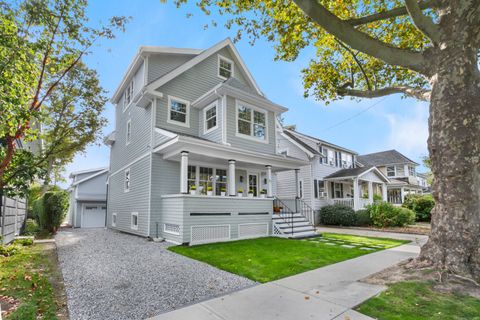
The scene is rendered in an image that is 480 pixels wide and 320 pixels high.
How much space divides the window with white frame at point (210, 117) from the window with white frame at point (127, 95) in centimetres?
499

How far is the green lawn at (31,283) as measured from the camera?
364 cm

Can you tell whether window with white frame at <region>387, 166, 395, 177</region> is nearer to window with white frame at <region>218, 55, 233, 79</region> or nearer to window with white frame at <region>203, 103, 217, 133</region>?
window with white frame at <region>218, 55, 233, 79</region>

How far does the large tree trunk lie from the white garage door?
23506 millimetres

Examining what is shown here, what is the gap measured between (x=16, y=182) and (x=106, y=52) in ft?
15.1

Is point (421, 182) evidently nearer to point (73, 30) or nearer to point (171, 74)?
point (171, 74)

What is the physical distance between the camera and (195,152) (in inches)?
389

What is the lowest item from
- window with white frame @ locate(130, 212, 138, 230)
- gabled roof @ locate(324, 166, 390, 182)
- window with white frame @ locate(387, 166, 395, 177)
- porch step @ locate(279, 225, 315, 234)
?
porch step @ locate(279, 225, 315, 234)

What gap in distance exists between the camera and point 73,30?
280 inches

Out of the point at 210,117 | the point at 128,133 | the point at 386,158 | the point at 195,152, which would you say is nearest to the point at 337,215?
the point at 210,117

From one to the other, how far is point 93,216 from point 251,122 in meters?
17.5

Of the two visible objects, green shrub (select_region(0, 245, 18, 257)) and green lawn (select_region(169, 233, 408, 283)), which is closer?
green lawn (select_region(169, 233, 408, 283))

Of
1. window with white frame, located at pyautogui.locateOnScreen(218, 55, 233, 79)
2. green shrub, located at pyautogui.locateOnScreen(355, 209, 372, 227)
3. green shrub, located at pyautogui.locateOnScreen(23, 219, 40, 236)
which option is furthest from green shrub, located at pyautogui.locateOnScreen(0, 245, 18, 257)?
green shrub, located at pyautogui.locateOnScreen(355, 209, 372, 227)

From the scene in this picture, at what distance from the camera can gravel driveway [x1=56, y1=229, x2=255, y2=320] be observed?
154 inches

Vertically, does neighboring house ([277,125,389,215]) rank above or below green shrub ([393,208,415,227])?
above
